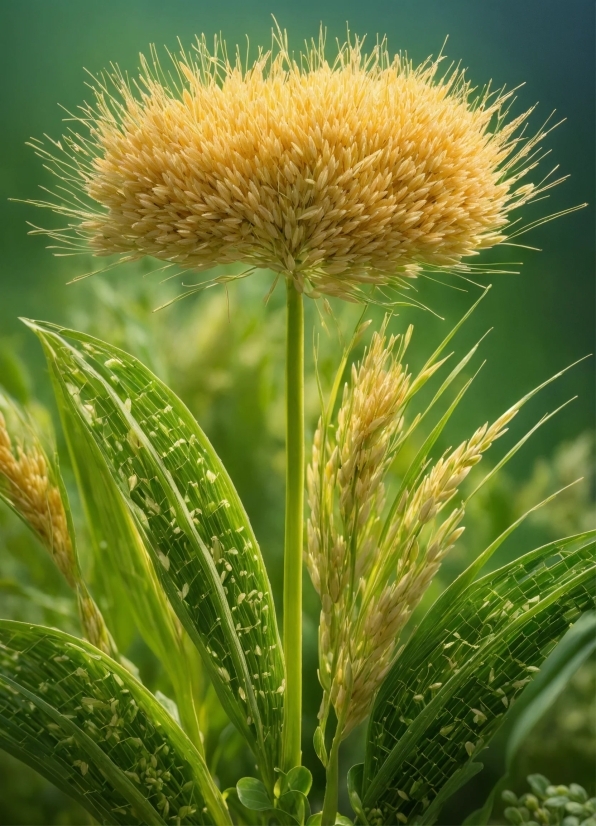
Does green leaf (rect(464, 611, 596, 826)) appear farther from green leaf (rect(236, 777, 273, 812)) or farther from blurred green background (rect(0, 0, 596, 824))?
blurred green background (rect(0, 0, 596, 824))

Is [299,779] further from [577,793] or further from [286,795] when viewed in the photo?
[577,793]

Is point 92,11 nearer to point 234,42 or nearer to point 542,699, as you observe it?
point 234,42

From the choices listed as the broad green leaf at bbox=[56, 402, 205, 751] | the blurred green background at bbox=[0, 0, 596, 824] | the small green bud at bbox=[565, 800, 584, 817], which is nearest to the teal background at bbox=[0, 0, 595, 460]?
the blurred green background at bbox=[0, 0, 596, 824]

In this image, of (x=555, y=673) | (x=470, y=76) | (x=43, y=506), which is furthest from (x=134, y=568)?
(x=470, y=76)

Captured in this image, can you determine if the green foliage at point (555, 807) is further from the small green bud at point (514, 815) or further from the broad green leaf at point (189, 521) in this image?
the broad green leaf at point (189, 521)

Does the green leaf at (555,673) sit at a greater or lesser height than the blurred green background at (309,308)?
lesser

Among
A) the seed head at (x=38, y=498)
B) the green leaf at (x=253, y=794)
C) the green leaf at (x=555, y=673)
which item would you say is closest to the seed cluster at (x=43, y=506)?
the seed head at (x=38, y=498)
